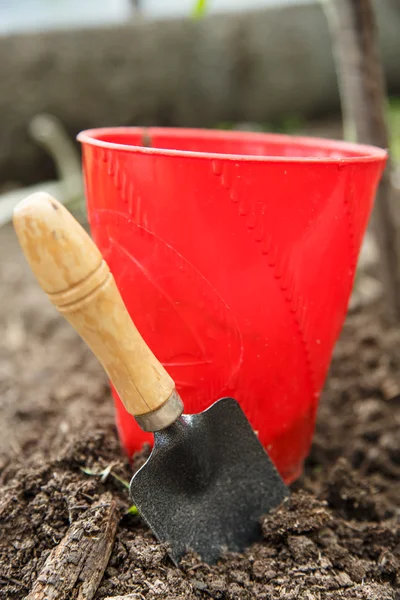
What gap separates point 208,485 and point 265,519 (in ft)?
0.36

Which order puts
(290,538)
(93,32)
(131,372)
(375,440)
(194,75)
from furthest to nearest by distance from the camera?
(194,75) < (93,32) < (375,440) < (290,538) < (131,372)

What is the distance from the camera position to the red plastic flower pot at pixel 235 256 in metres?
0.91

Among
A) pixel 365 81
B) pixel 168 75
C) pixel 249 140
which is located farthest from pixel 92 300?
pixel 168 75

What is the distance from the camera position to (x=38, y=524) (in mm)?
963

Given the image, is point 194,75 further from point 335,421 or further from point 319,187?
point 319,187

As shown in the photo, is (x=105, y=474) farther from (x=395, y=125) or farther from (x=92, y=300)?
(x=395, y=125)

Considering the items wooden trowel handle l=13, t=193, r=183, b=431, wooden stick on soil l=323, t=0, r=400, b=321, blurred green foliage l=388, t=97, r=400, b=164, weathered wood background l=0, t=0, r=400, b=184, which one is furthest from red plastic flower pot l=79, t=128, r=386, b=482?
weathered wood background l=0, t=0, r=400, b=184

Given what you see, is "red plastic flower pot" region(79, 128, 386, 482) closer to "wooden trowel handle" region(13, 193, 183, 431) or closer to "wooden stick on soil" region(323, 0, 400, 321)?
"wooden trowel handle" region(13, 193, 183, 431)

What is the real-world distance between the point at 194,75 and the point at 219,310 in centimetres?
341

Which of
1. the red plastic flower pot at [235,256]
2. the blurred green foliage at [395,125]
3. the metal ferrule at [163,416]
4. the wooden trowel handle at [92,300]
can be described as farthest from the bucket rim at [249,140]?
the blurred green foliage at [395,125]

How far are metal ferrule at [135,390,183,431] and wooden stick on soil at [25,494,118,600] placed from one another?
14cm

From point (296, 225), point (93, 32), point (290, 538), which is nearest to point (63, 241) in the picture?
point (296, 225)

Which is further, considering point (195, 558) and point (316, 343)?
point (316, 343)

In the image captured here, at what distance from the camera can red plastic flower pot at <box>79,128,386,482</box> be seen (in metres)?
0.91
